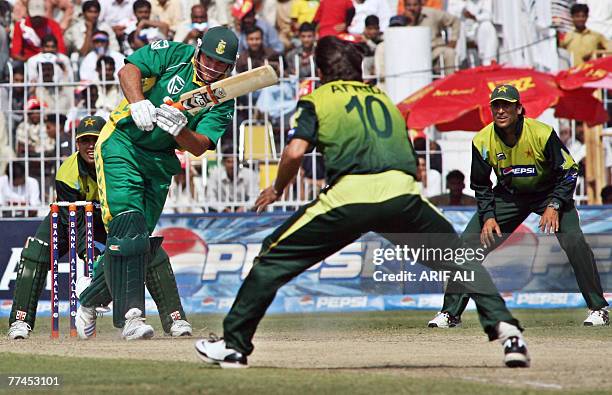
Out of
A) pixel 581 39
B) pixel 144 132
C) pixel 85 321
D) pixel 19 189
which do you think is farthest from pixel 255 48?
pixel 144 132

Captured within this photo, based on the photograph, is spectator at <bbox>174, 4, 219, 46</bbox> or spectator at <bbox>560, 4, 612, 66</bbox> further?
spectator at <bbox>174, 4, 219, 46</bbox>

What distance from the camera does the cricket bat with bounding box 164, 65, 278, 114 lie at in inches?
390

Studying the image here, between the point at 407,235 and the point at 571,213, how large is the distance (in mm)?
4465

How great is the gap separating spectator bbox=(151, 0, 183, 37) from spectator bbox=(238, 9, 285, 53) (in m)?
1.23

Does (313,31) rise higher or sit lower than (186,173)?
higher

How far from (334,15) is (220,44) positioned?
9.68m

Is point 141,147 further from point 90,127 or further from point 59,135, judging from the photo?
point 59,135

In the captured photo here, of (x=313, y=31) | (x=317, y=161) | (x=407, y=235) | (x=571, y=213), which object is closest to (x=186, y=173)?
(x=317, y=161)

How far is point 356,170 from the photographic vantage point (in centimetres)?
770

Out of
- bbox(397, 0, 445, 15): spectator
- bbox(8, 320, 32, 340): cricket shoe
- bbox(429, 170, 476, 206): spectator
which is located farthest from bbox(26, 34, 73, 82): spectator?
bbox(8, 320, 32, 340): cricket shoe

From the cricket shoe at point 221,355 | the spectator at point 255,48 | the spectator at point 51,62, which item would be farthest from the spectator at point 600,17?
the cricket shoe at point 221,355

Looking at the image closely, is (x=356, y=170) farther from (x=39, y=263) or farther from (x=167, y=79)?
(x=39, y=263)

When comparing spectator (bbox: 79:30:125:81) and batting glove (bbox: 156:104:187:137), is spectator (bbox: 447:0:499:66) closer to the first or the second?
spectator (bbox: 79:30:125:81)

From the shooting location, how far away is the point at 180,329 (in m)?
11.1
